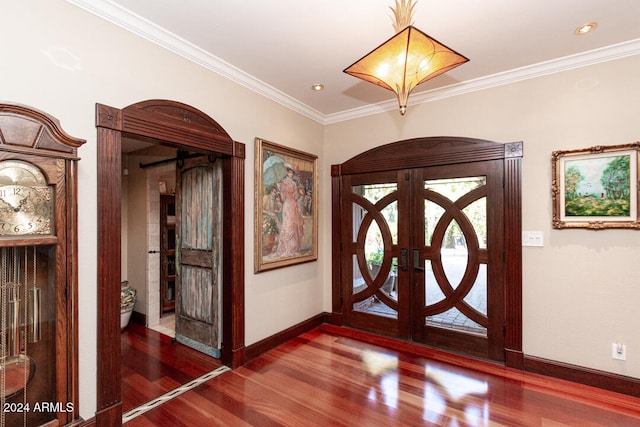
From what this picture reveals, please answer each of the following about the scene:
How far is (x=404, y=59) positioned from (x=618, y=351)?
3.04 metres

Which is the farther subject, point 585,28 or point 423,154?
point 423,154

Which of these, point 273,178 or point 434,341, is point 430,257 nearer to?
point 434,341

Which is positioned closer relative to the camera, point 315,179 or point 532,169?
point 532,169

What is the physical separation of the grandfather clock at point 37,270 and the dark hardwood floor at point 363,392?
0.78 metres

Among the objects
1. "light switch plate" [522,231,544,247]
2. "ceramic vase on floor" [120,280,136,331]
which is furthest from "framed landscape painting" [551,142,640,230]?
"ceramic vase on floor" [120,280,136,331]

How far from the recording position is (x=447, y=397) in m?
2.46

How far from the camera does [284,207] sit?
3588 millimetres

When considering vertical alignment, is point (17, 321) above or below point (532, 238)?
below

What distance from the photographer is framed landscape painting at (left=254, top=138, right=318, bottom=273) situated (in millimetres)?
3256

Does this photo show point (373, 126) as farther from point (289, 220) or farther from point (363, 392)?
point (363, 392)

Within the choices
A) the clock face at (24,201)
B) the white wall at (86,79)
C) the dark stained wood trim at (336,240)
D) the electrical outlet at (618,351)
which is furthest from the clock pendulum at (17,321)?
the electrical outlet at (618,351)

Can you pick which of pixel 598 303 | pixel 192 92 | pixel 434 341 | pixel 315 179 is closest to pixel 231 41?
pixel 192 92

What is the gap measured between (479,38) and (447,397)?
298 centimetres

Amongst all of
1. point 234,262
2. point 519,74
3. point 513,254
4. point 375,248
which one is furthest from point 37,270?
point 519,74
